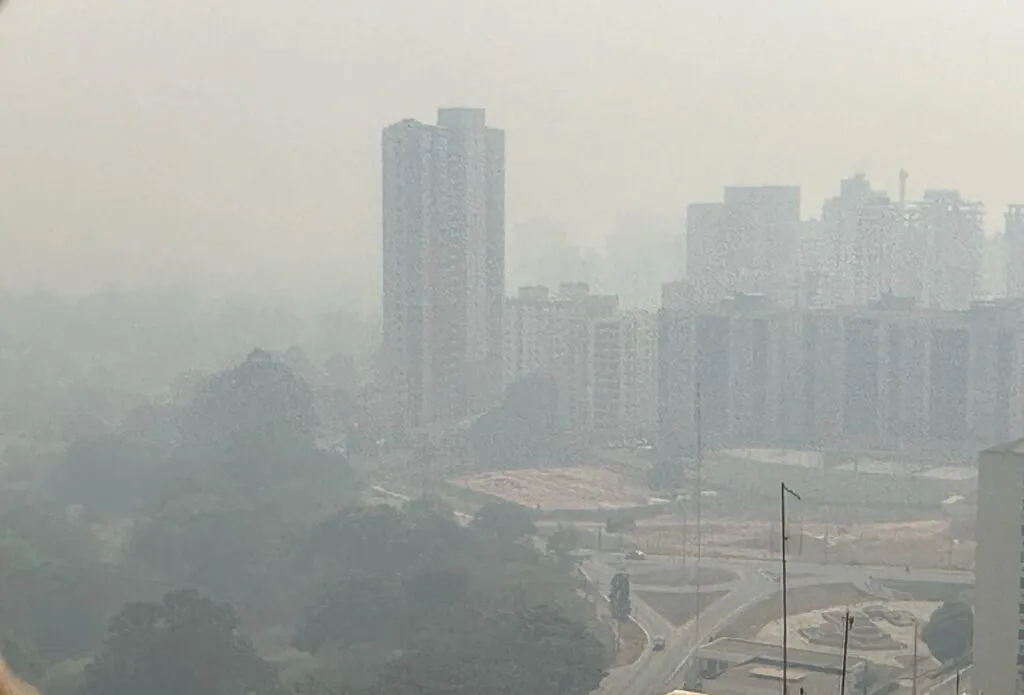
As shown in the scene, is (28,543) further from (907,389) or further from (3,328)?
(907,389)

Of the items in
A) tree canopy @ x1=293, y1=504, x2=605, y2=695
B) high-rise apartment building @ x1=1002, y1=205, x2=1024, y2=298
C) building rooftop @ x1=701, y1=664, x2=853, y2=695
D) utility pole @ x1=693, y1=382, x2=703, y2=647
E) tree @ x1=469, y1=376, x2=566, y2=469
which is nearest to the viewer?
building rooftop @ x1=701, y1=664, x2=853, y2=695

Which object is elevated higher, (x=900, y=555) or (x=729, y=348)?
(x=729, y=348)

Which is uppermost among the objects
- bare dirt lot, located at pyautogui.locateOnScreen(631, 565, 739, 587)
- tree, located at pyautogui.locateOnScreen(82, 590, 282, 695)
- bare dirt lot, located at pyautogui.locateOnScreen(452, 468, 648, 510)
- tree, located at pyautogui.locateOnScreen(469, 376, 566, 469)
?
tree, located at pyautogui.locateOnScreen(469, 376, 566, 469)

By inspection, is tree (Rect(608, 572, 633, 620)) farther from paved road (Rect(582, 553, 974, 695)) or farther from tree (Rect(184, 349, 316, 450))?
tree (Rect(184, 349, 316, 450))

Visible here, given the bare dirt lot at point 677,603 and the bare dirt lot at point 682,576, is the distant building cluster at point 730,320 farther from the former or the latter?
the bare dirt lot at point 677,603

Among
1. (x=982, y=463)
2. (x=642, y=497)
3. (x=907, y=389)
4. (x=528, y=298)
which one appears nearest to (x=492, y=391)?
(x=528, y=298)

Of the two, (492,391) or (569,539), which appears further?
(492,391)

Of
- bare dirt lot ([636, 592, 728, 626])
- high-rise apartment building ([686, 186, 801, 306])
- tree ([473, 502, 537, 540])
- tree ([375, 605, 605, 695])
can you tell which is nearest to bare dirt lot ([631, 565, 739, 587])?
bare dirt lot ([636, 592, 728, 626])
